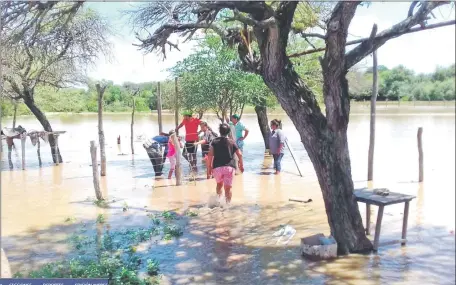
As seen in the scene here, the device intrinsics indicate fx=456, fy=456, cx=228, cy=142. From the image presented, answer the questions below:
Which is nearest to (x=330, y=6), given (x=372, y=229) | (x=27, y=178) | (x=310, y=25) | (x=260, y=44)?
(x=310, y=25)

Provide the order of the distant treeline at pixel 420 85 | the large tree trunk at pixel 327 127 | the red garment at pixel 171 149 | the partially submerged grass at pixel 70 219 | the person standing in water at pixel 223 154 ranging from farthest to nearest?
the red garment at pixel 171 149, the partially submerged grass at pixel 70 219, the person standing in water at pixel 223 154, the large tree trunk at pixel 327 127, the distant treeline at pixel 420 85

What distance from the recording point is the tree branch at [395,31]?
391 centimetres

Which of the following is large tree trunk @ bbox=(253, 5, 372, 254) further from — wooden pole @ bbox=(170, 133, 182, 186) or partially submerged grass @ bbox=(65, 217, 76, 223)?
wooden pole @ bbox=(170, 133, 182, 186)

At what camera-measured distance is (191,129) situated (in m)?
8.86

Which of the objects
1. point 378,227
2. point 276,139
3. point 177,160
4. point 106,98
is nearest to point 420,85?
point 378,227

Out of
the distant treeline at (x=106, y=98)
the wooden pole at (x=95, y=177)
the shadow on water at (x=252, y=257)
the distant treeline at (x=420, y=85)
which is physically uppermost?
the distant treeline at (x=106, y=98)

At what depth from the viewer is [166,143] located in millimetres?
9320

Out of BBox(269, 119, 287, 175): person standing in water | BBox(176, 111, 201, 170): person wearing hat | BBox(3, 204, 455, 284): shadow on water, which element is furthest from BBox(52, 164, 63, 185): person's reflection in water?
BBox(269, 119, 287, 175): person standing in water

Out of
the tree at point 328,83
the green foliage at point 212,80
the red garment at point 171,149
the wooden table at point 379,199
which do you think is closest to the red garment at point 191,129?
the red garment at point 171,149

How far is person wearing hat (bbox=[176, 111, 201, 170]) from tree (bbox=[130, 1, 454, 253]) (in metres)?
4.34

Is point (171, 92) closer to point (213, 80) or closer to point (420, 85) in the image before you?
point (213, 80)

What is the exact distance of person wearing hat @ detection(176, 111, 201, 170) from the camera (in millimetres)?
8669

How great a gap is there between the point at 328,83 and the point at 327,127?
15.4 inches

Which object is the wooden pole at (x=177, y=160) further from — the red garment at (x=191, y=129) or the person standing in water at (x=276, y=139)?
the person standing in water at (x=276, y=139)
